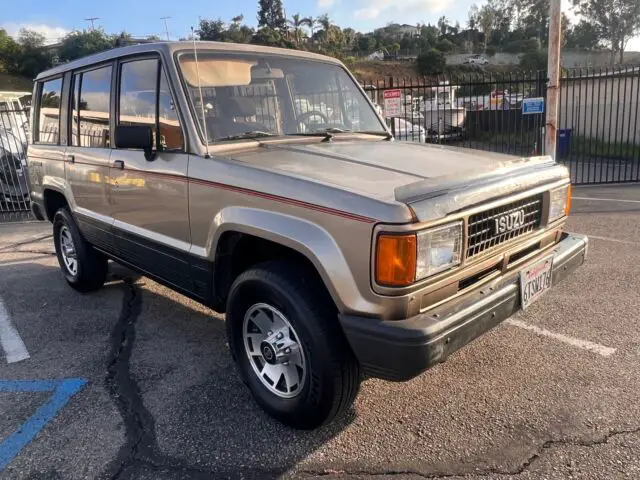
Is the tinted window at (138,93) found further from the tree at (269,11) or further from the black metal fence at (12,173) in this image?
the tree at (269,11)

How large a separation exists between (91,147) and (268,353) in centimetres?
249

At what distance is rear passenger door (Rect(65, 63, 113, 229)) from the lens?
3928 millimetres

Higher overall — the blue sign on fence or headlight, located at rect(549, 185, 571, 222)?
the blue sign on fence

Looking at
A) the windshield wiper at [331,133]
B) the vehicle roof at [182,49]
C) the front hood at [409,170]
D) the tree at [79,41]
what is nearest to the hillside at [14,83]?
the tree at [79,41]

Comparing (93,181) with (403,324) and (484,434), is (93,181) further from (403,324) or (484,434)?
(484,434)

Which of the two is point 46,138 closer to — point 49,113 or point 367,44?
point 49,113

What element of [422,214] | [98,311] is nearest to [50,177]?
[98,311]

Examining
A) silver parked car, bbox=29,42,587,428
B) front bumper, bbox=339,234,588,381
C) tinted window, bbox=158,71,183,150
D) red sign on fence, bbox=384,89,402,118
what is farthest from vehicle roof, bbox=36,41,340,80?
red sign on fence, bbox=384,89,402,118

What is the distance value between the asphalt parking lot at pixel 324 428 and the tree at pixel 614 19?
79.0 metres

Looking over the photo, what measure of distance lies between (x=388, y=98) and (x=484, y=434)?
793 cm

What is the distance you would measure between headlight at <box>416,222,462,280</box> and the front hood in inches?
3.4

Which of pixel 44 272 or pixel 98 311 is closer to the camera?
pixel 98 311

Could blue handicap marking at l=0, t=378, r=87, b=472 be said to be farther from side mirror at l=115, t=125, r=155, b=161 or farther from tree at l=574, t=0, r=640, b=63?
tree at l=574, t=0, r=640, b=63

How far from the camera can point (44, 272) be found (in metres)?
5.87
